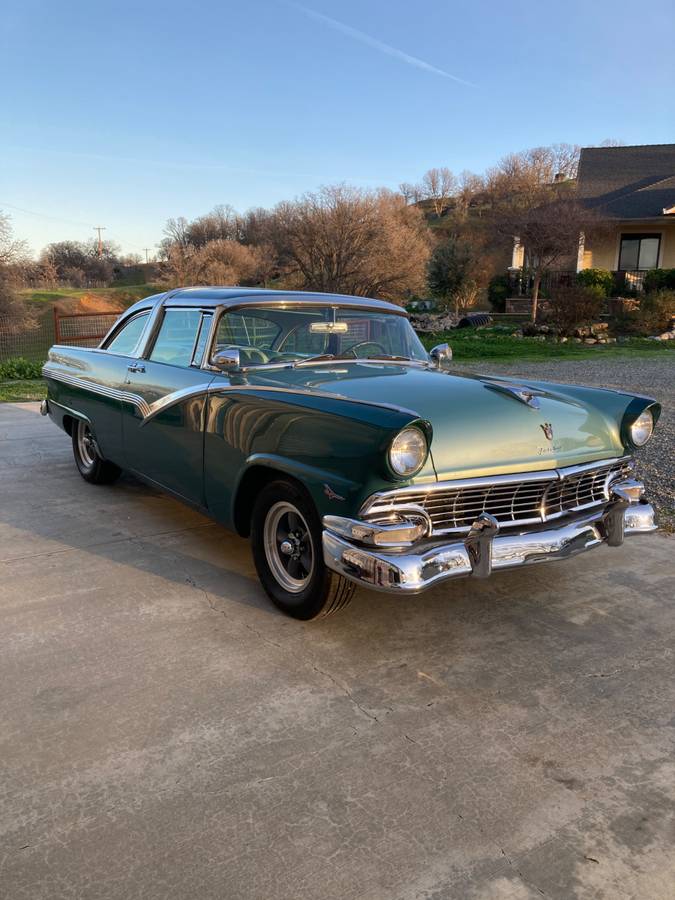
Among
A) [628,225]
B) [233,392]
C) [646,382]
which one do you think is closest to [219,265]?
[628,225]

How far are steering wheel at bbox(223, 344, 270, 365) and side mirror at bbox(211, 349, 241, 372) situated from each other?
0.40 ft

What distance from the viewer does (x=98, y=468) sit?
5676 mm

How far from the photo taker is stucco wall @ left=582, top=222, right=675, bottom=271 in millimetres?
24891

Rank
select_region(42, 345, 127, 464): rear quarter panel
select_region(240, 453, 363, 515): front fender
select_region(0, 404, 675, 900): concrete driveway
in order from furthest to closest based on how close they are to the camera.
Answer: select_region(42, 345, 127, 464): rear quarter panel
select_region(240, 453, 363, 515): front fender
select_region(0, 404, 675, 900): concrete driveway

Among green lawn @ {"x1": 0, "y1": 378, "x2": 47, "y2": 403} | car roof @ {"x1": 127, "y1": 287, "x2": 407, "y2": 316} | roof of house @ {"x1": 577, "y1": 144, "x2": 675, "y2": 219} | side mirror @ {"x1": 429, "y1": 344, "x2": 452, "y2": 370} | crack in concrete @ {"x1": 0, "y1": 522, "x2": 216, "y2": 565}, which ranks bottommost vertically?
crack in concrete @ {"x1": 0, "y1": 522, "x2": 216, "y2": 565}

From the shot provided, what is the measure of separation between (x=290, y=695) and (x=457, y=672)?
0.73 meters

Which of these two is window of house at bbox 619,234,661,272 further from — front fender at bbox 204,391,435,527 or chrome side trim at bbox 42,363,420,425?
front fender at bbox 204,391,435,527

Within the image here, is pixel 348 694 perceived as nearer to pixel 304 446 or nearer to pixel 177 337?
pixel 304 446

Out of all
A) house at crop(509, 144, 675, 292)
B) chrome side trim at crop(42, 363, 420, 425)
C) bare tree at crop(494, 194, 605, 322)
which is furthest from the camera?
house at crop(509, 144, 675, 292)

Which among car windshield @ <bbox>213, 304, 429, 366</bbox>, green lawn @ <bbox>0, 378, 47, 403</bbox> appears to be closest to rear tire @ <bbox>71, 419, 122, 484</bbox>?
car windshield @ <bbox>213, 304, 429, 366</bbox>

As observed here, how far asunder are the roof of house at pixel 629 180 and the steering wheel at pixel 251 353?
2382 centimetres

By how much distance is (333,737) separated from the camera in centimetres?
250

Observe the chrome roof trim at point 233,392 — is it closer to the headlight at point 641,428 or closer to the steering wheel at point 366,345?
the steering wheel at point 366,345

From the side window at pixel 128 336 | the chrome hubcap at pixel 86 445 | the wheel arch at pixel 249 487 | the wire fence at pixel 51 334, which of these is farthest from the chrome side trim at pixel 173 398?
the wire fence at pixel 51 334
